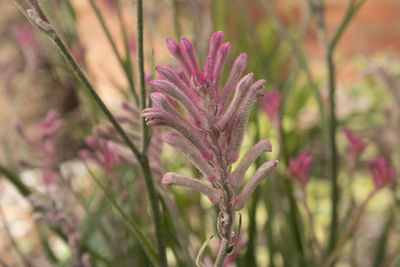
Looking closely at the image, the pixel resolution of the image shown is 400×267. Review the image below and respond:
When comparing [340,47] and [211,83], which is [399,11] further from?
[211,83]

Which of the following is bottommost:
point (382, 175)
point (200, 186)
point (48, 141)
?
point (382, 175)

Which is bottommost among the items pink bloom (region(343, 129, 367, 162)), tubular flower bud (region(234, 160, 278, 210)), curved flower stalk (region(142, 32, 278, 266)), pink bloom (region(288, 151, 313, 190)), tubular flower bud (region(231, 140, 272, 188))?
pink bloom (region(343, 129, 367, 162))

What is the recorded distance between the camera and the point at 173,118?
7.9 inches

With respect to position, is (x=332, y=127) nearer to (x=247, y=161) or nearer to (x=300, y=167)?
(x=300, y=167)

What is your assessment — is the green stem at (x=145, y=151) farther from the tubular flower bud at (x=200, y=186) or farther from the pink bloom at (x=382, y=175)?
the pink bloom at (x=382, y=175)

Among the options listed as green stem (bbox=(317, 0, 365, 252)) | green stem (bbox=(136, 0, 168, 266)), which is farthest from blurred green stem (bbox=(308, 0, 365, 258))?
green stem (bbox=(136, 0, 168, 266))

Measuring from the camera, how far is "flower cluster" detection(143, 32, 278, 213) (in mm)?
198

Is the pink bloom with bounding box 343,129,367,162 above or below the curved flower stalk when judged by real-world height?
below

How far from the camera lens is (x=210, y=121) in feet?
0.64

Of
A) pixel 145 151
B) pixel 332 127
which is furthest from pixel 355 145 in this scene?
pixel 145 151

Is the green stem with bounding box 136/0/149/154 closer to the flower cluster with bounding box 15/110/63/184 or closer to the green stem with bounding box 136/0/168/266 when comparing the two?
the green stem with bounding box 136/0/168/266

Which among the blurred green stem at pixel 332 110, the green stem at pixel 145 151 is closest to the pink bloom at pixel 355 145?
the blurred green stem at pixel 332 110

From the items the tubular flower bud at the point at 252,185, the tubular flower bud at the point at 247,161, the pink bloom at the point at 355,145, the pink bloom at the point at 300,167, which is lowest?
the pink bloom at the point at 355,145

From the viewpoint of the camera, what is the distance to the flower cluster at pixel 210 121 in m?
0.20
